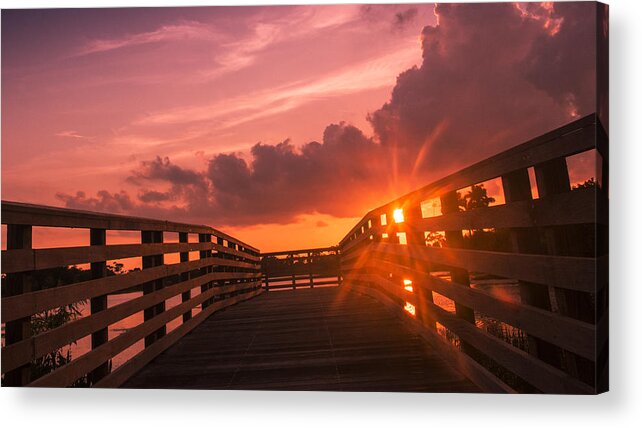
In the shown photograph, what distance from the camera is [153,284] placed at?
14.6ft

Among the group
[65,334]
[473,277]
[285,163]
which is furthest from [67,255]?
[473,277]

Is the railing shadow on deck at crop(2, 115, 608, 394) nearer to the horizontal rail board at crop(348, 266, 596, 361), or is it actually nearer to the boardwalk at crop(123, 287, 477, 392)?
the horizontal rail board at crop(348, 266, 596, 361)

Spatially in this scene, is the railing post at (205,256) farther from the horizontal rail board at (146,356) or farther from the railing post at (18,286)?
the railing post at (18,286)

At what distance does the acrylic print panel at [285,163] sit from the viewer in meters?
3.45

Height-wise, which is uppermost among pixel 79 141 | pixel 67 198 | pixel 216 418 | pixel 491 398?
pixel 79 141

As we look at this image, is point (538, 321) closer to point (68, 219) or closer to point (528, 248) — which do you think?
point (528, 248)

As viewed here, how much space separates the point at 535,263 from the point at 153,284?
2690mm

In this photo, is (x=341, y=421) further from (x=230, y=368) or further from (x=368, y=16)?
(x=368, y=16)

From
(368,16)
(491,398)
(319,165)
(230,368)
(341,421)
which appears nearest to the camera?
(491,398)

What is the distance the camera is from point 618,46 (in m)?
3.69

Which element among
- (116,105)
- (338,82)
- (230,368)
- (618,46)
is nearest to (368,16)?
(338,82)

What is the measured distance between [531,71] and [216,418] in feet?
9.32

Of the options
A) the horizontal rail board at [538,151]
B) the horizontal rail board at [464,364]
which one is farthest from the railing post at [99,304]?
the horizontal rail board at [538,151]

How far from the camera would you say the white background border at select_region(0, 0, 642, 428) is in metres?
3.48
